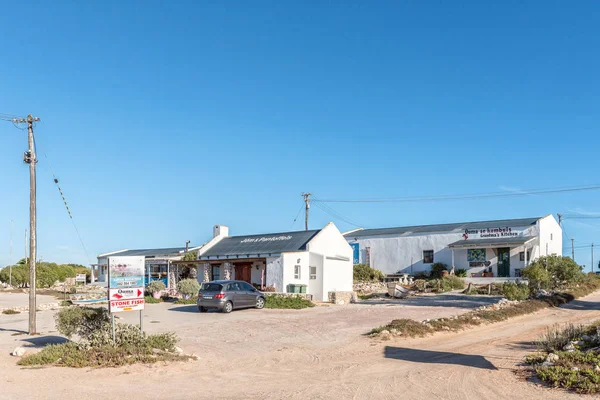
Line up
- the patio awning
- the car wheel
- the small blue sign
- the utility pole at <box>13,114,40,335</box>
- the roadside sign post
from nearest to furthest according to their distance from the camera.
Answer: the roadside sign post → the utility pole at <box>13,114,40,335</box> → the car wheel → the patio awning → the small blue sign

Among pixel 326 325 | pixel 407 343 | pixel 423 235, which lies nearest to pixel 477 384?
pixel 407 343

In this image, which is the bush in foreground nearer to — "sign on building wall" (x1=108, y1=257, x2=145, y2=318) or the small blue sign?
"sign on building wall" (x1=108, y1=257, x2=145, y2=318)

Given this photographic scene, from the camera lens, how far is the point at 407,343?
14.4 meters

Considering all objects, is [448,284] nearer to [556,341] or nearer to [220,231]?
[220,231]

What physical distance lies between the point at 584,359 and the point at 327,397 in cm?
521

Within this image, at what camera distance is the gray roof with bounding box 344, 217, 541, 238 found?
48287 mm

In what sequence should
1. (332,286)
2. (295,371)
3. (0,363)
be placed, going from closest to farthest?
1. (295,371)
2. (0,363)
3. (332,286)

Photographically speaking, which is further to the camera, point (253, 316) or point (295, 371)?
point (253, 316)

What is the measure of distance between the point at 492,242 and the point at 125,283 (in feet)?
128

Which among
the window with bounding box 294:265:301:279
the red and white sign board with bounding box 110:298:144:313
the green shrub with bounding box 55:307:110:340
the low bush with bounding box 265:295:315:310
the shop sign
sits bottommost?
the low bush with bounding box 265:295:315:310

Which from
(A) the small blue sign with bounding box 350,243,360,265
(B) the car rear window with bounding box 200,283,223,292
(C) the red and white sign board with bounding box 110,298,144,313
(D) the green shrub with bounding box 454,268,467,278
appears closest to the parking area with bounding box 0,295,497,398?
(B) the car rear window with bounding box 200,283,223,292

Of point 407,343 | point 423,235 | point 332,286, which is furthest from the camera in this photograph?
point 423,235

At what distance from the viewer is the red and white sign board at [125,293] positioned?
12531mm

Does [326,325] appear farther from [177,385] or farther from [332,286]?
[332,286]
